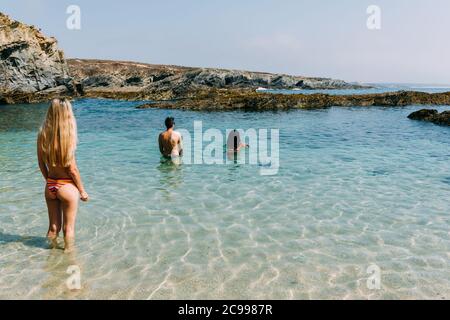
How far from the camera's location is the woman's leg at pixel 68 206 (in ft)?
21.5

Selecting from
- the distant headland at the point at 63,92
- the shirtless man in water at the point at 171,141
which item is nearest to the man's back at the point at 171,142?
the shirtless man in water at the point at 171,141

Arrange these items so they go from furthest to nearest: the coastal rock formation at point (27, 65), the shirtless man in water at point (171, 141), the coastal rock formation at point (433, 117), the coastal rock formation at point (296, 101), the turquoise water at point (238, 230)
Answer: the coastal rock formation at point (27, 65) → the coastal rock formation at point (296, 101) → the coastal rock formation at point (433, 117) → the shirtless man in water at point (171, 141) → the turquoise water at point (238, 230)

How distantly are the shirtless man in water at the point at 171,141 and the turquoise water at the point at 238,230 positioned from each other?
861 mm

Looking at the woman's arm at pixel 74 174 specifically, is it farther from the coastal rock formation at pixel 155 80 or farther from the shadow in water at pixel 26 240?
the coastal rock formation at pixel 155 80

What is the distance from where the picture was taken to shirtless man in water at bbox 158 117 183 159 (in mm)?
14695

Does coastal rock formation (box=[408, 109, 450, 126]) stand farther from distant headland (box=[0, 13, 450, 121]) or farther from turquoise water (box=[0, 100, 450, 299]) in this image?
turquoise water (box=[0, 100, 450, 299])

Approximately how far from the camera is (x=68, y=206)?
6.66m

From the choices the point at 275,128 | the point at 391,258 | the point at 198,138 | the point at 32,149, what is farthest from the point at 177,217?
the point at 275,128

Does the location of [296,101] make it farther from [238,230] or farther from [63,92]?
[63,92]

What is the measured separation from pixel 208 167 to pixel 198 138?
831 cm

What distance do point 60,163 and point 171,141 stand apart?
8477 millimetres

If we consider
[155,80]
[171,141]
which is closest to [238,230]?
[171,141]

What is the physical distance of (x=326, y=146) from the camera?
18.9 meters
